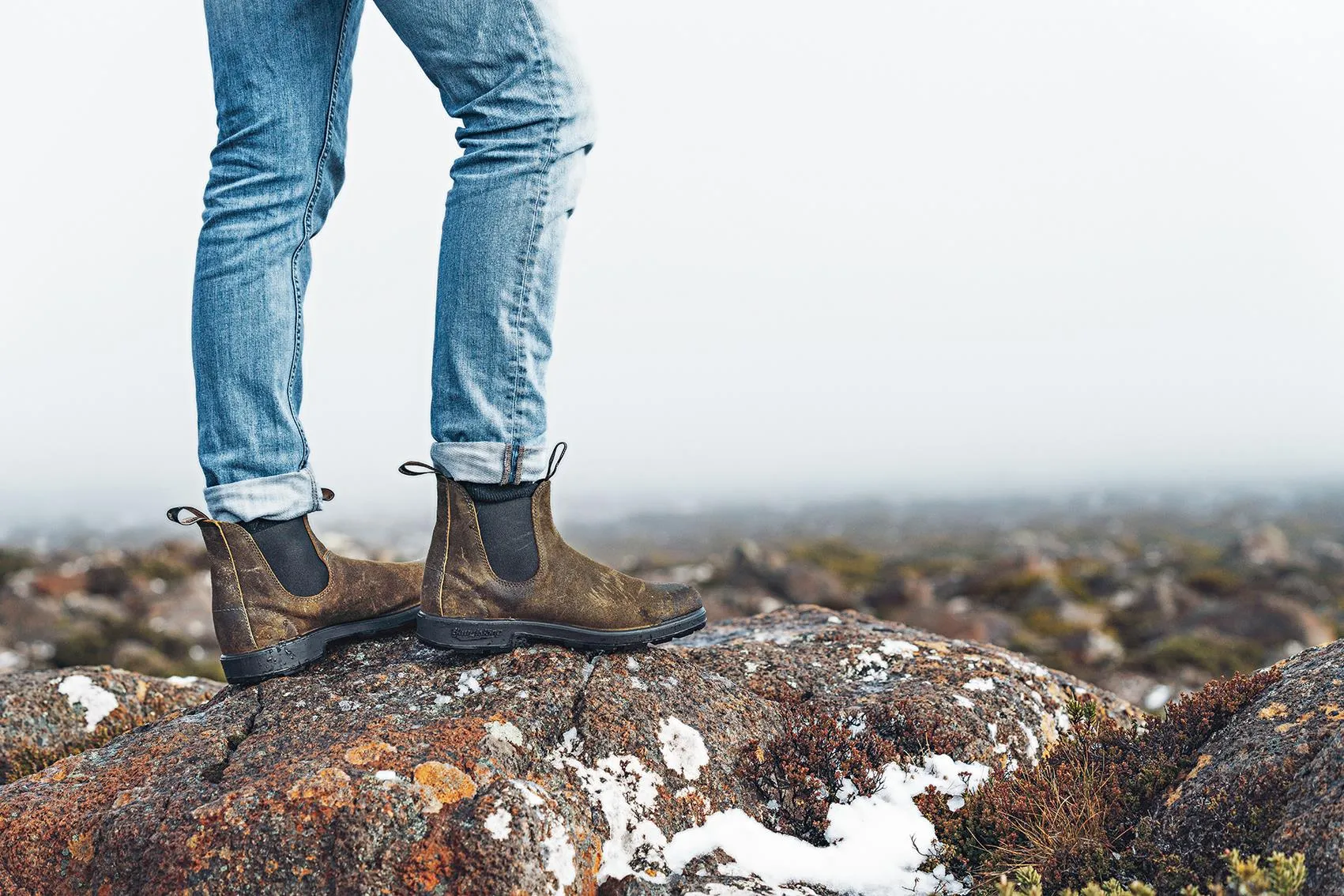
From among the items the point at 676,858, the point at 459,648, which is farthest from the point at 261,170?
the point at 676,858

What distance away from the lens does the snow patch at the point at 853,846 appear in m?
2.82

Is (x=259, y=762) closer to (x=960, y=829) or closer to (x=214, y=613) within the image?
(x=214, y=613)

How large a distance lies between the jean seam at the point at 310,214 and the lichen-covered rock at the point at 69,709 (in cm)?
249

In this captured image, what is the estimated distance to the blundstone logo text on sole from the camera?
10.3 feet

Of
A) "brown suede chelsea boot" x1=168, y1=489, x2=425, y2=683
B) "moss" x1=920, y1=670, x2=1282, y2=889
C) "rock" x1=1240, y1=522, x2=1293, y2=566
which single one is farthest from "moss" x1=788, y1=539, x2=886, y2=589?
"brown suede chelsea boot" x1=168, y1=489, x2=425, y2=683

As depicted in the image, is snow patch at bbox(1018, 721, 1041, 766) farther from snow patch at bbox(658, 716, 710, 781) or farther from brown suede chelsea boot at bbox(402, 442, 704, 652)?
brown suede chelsea boot at bbox(402, 442, 704, 652)

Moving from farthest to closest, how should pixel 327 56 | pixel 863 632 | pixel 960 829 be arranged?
pixel 863 632 → pixel 327 56 → pixel 960 829

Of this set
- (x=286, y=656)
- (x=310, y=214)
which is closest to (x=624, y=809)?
(x=286, y=656)

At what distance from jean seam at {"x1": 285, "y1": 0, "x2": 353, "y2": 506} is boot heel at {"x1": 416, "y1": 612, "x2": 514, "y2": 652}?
0.69 meters

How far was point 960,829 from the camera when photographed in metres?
2.96

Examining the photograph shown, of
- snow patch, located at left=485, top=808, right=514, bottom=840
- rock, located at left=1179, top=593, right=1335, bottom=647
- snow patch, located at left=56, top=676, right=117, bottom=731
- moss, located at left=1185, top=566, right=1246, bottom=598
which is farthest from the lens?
moss, located at left=1185, top=566, right=1246, bottom=598

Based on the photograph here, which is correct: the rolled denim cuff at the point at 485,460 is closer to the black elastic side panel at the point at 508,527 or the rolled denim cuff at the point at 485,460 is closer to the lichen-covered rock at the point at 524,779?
the black elastic side panel at the point at 508,527

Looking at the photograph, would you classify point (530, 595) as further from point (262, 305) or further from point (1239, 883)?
point (1239, 883)

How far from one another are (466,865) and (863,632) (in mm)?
2598
